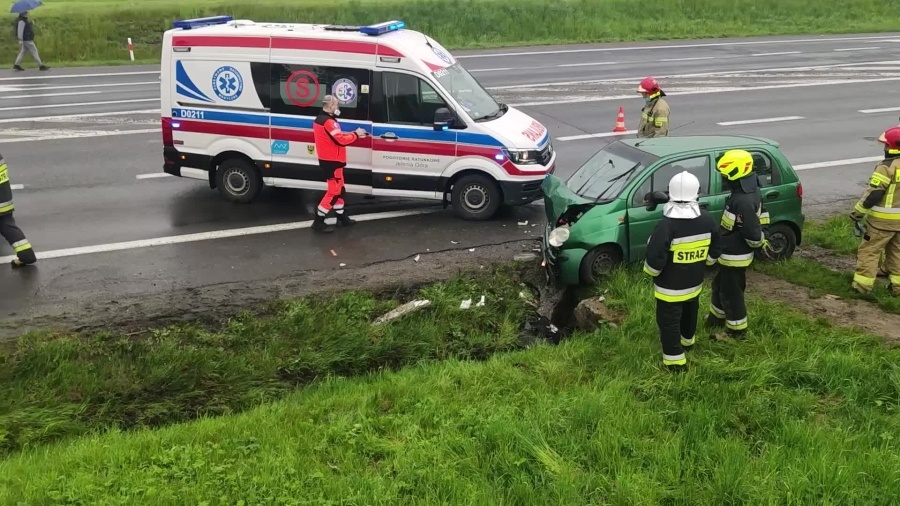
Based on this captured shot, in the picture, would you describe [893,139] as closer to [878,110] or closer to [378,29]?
[378,29]

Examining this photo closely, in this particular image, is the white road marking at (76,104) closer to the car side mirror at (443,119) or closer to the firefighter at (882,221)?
the car side mirror at (443,119)

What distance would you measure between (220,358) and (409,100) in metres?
4.93

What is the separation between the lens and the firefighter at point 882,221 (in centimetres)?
798

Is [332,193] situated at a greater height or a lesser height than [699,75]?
lesser

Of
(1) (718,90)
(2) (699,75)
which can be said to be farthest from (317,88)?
(2) (699,75)

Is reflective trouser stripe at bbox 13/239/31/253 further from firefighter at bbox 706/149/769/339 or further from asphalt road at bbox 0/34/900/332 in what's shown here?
firefighter at bbox 706/149/769/339

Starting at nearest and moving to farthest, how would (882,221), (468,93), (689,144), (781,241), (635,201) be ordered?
(882,221) → (635,201) → (689,144) → (781,241) → (468,93)

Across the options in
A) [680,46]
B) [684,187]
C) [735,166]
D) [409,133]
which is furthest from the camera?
[680,46]

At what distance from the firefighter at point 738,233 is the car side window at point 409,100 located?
4768 mm

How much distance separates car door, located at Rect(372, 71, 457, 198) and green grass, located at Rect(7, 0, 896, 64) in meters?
18.3

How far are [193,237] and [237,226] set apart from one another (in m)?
0.66

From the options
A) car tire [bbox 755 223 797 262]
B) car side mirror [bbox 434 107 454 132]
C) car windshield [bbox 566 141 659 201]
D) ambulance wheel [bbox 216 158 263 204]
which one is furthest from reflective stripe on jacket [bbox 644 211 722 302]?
ambulance wheel [bbox 216 158 263 204]

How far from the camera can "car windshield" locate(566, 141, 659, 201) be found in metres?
8.98

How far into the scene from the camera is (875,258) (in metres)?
8.21
